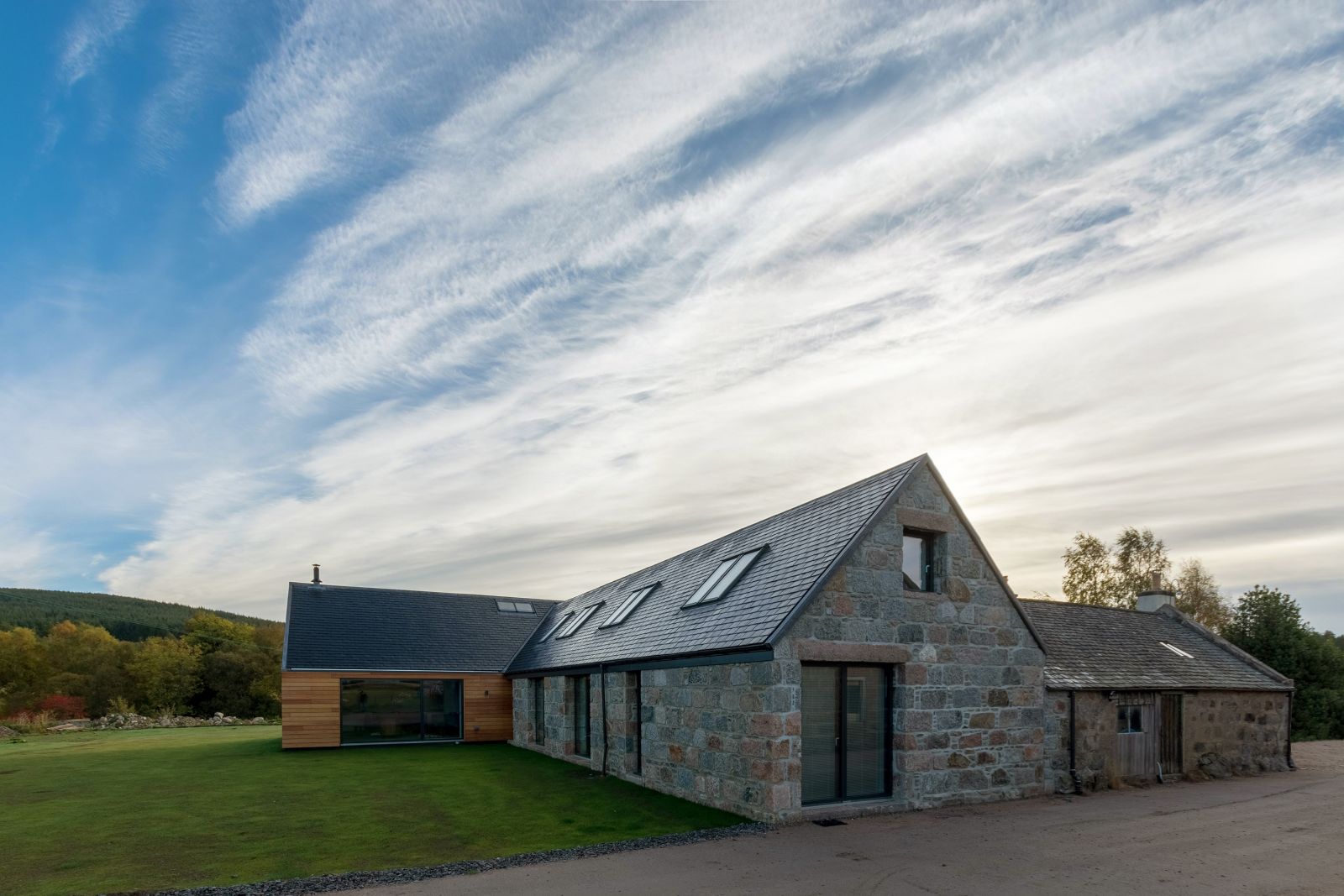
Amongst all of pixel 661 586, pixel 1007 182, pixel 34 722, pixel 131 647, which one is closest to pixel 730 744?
pixel 661 586

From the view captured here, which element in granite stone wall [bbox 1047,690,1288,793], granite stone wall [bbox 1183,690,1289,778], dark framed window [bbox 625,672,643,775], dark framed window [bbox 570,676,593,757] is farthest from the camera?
dark framed window [bbox 570,676,593,757]

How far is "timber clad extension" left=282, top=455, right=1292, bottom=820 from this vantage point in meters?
12.1

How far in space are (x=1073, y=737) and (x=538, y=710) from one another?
46.4ft

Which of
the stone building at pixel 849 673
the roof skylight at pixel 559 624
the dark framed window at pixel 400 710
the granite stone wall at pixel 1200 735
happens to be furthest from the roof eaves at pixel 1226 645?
the dark framed window at pixel 400 710

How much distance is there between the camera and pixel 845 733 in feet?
40.9

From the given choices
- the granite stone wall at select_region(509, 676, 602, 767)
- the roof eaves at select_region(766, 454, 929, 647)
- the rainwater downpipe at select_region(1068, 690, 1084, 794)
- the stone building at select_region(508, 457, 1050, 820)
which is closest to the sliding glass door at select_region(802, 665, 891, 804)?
the stone building at select_region(508, 457, 1050, 820)

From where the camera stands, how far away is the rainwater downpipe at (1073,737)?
48.7 ft

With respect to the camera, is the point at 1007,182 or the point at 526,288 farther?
the point at 526,288

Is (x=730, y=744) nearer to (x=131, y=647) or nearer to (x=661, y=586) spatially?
(x=661, y=586)

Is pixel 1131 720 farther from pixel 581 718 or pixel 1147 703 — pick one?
pixel 581 718

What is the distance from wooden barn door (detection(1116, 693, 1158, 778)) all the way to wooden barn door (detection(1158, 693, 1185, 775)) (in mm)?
322

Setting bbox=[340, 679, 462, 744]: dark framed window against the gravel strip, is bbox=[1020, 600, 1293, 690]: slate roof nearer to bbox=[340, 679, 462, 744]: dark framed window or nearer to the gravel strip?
the gravel strip

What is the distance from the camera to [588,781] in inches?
629

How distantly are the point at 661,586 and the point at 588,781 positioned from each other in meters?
5.10
